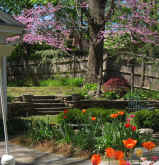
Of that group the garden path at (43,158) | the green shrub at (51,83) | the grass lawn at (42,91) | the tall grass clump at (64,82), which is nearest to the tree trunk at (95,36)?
the grass lawn at (42,91)

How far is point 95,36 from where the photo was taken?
526 inches

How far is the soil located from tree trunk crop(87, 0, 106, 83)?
738cm

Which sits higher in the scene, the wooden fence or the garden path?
the wooden fence

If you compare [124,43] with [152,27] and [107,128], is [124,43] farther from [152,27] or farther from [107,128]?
[107,128]

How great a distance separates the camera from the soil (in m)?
5.64

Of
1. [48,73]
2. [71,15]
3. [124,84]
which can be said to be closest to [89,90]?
[124,84]

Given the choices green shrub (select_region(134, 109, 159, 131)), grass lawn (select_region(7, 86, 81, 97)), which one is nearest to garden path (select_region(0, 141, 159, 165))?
green shrub (select_region(134, 109, 159, 131))

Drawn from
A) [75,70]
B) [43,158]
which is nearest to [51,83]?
[75,70]

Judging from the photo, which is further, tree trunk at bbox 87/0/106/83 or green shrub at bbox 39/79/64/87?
green shrub at bbox 39/79/64/87

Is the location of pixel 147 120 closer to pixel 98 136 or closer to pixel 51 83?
pixel 98 136

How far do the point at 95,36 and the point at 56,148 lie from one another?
324 inches

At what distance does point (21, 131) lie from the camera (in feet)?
25.6

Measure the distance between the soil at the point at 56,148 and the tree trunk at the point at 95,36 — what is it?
738 centimetres

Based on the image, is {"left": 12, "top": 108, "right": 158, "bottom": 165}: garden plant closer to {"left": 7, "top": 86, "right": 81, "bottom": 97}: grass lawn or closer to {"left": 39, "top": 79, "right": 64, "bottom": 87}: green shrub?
{"left": 7, "top": 86, "right": 81, "bottom": 97}: grass lawn
